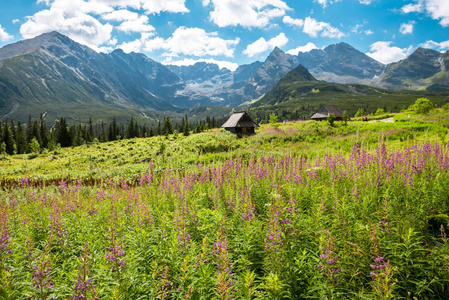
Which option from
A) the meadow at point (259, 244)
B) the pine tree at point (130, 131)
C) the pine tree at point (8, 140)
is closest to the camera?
the meadow at point (259, 244)

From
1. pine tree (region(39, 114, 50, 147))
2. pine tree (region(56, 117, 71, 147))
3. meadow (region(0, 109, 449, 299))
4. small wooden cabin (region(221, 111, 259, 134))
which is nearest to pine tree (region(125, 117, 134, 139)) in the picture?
pine tree (region(56, 117, 71, 147))

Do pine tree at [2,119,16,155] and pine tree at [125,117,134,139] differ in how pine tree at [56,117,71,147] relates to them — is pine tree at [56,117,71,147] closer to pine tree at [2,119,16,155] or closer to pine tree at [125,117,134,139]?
pine tree at [2,119,16,155]

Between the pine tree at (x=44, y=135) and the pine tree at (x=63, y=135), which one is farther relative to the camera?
the pine tree at (x=44, y=135)

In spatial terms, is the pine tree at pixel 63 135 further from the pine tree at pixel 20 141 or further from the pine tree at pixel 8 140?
the pine tree at pixel 8 140

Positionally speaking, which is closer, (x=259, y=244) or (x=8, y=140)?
(x=259, y=244)

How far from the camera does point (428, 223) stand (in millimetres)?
4414

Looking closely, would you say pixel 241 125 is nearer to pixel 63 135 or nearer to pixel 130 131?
pixel 63 135

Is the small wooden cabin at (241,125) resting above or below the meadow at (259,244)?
above

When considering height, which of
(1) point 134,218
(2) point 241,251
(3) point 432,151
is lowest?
(2) point 241,251

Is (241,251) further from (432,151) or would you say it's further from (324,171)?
(432,151)

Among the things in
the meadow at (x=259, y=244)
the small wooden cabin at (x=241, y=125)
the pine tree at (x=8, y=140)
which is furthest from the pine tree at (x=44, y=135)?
the meadow at (x=259, y=244)

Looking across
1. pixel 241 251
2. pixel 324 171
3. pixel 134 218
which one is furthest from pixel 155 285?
pixel 324 171

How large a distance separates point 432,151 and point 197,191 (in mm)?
7658

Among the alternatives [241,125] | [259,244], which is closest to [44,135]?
[241,125]
